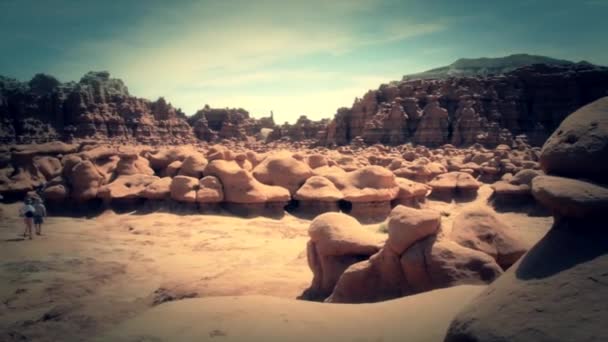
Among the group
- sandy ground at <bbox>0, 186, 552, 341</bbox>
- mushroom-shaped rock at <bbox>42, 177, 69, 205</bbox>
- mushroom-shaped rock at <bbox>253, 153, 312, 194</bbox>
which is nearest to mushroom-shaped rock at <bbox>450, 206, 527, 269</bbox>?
sandy ground at <bbox>0, 186, 552, 341</bbox>

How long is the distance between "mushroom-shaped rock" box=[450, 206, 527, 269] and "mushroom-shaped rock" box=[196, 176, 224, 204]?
29.6 ft

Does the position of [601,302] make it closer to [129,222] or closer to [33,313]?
[33,313]

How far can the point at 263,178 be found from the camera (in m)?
14.8

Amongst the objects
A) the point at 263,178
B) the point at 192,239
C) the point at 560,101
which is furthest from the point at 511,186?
the point at 560,101

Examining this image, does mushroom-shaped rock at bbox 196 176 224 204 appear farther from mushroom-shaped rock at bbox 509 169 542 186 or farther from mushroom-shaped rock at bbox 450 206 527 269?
mushroom-shaped rock at bbox 509 169 542 186

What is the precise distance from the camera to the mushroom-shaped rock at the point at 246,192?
525 inches

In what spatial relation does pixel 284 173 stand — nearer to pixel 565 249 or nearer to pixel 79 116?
pixel 565 249

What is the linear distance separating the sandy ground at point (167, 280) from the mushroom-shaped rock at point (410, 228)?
96 cm

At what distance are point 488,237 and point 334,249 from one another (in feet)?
8.08

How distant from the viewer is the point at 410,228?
17.3ft

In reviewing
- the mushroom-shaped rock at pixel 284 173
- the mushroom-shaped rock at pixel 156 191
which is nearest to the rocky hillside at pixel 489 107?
the mushroom-shaped rock at pixel 284 173

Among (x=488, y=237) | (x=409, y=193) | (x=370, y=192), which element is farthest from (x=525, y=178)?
(x=488, y=237)

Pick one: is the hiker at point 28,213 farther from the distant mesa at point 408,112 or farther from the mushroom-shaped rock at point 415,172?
the distant mesa at point 408,112

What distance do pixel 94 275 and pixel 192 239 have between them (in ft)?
11.1
